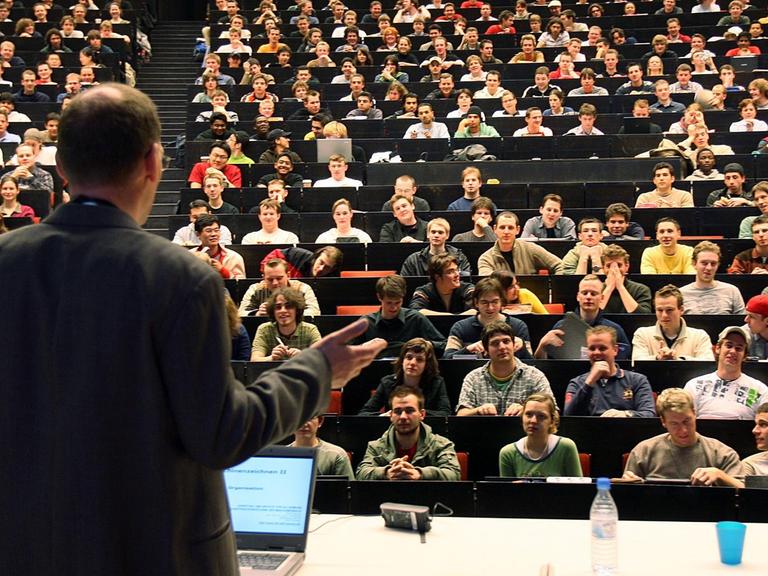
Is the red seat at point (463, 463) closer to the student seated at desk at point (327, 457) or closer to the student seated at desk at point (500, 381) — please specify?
the student seated at desk at point (500, 381)

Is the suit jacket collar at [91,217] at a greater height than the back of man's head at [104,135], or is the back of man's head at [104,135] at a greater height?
the back of man's head at [104,135]

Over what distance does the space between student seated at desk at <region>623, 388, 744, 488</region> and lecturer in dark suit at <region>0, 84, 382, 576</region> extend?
3.72m

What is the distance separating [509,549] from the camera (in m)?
3.06

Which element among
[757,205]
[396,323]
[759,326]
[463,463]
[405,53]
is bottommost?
[463,463]

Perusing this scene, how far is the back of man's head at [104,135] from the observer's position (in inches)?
64.4

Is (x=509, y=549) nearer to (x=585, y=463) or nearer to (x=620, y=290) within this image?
(x=585, y=463)

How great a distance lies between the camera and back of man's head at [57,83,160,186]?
164 cm

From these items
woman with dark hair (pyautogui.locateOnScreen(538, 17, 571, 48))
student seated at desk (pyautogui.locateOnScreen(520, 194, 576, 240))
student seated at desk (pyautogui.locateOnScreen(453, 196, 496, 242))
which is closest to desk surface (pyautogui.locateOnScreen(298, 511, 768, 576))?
student seated at desk (pyautogui.locateOnScreen(453, 196, 496, 242))

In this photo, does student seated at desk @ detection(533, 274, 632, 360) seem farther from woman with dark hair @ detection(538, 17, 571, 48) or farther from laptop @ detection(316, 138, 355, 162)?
woman with dark hair @ detection(538, 17, 571, 48)

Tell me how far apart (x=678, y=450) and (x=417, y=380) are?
160 cm

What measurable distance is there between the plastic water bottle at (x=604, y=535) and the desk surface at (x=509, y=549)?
42mm

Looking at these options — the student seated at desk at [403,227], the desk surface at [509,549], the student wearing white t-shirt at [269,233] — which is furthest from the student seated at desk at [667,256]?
the desk surface at [509,549]

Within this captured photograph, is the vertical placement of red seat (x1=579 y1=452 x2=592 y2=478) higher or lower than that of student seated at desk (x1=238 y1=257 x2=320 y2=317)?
lower

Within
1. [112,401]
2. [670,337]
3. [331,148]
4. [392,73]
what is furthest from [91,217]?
[392,73]
